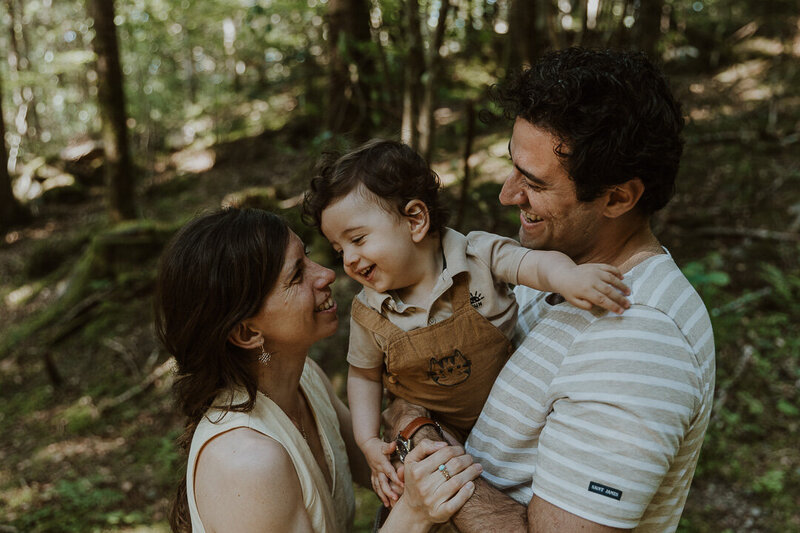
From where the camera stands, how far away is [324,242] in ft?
21.2

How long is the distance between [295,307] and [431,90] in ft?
9.38

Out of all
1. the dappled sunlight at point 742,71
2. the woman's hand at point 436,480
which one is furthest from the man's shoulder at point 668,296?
the dappled sunlight at point 742,71

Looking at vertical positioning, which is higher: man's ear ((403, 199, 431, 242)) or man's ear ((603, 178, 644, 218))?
man's ear ((603, 178, 644, 218))

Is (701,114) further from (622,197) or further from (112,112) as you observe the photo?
(112,112)

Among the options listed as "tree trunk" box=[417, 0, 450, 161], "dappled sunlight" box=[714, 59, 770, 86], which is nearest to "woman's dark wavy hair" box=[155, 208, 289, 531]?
"tree trunk" box=[417, 0, 450, 161]

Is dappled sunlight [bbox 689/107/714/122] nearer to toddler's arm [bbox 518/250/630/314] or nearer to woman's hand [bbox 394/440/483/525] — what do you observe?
toddler's arm [bbox 518/250/630/314]

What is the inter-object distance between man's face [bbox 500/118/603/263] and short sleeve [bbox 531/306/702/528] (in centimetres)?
42

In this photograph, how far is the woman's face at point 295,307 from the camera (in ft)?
6.08

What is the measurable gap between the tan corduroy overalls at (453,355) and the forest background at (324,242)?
827mm

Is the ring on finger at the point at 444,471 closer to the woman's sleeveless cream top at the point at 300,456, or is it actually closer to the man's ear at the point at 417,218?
the woman's sleeveless cream top at the point at 300,456

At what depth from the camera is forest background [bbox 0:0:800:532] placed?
14.8 feet

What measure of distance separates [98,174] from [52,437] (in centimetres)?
1113

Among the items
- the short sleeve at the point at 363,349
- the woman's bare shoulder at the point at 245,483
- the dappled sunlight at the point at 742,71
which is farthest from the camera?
the dappled sunlight at the point at 742,71

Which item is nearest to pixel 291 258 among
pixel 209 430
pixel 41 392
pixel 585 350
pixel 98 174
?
pixel 209 430
